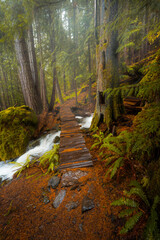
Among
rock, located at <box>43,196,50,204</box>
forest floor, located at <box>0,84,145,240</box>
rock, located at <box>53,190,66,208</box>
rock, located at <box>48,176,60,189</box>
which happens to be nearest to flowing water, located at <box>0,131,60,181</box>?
forest floor, located at <box>0,84,145,240</box>

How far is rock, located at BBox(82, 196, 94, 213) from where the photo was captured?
220cm

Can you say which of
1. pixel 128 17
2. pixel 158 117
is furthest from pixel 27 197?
pixel 128 17

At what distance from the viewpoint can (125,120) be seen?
4.96 meters

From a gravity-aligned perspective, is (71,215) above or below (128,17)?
below

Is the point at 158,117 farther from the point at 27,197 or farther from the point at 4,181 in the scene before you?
the point at 4,181

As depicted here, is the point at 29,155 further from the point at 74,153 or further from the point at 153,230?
the point at 153,230

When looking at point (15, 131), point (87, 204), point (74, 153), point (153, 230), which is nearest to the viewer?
point (153, 230)

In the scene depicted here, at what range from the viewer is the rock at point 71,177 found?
9.64 ft

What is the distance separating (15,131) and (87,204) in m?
6.37

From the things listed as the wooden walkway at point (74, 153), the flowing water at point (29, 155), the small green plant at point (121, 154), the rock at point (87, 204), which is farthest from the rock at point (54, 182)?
the flowing water at point (29, 155)

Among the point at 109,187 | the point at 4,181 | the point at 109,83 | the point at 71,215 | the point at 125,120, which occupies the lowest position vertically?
the point at 4,181

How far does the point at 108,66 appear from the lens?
489 cm

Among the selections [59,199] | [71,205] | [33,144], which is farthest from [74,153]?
[33,144]

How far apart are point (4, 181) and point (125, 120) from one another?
6084 mm
